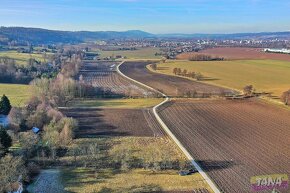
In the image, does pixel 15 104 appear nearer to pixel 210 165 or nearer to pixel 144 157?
pixel 144 157

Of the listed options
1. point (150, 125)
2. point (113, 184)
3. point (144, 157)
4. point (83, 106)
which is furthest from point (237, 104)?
point (113, 184)

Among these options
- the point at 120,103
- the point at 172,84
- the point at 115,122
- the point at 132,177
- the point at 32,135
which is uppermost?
the point at 172,84

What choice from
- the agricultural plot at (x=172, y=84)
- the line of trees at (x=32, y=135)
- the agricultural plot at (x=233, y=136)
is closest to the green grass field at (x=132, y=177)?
the agricultural plot at (x=233, y=136)

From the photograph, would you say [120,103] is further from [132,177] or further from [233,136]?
[132,177]

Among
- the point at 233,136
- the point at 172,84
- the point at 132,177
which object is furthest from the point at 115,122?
the point at 172,84

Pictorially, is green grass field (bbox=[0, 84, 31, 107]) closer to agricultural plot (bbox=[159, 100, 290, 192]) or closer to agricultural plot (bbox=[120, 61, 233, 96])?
agricultural plot (bbox=[159, 100, 290, 192])
